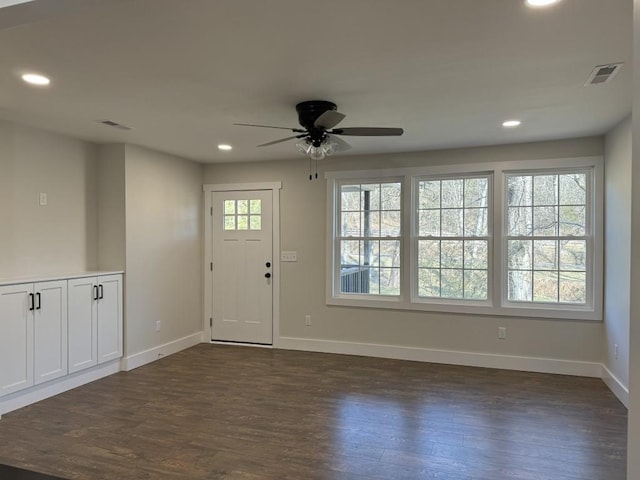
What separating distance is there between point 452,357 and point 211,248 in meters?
3.45

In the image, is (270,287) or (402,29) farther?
(270,287)

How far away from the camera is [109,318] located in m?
4.41

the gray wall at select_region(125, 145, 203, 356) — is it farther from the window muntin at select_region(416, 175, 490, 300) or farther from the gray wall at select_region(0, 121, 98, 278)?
the window muntin at select_region(416, 175, 490, 300)

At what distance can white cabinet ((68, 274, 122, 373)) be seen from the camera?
13.2 ft

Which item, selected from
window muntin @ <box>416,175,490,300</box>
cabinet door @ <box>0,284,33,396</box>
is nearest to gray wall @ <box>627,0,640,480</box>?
window muntin @ <box>416,175,490,300</box>

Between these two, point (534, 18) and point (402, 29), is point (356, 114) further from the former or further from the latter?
point (534, 18)

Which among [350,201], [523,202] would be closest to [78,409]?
[350,201]

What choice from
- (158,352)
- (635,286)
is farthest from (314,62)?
(158,352)

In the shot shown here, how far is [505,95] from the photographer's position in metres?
3.06

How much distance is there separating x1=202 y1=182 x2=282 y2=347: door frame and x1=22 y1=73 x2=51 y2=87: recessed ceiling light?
3.04 m

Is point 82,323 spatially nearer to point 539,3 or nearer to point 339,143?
point 339,143

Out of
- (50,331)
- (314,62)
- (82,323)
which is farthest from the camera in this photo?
(82,323)

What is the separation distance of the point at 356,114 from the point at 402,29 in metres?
1.44

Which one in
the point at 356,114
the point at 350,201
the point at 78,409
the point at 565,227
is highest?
the point at 356,114
